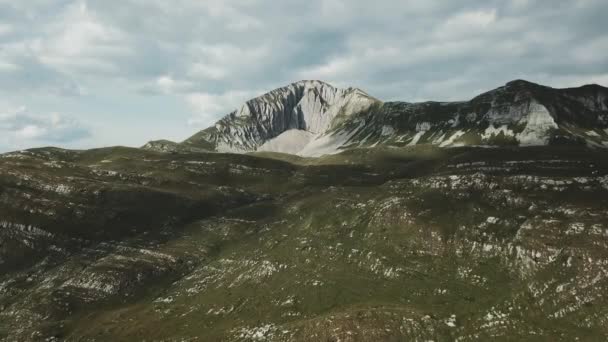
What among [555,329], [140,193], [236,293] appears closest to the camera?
[555,329]

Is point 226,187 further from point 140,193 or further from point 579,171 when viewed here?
point 579,171

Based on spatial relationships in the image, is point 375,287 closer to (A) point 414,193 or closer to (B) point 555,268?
(B) point 555,268


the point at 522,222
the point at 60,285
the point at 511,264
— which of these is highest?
the point at 522,222

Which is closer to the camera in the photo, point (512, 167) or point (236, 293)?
point (236, 293)

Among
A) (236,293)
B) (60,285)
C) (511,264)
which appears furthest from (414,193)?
(60,285)

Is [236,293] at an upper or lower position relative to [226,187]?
lower

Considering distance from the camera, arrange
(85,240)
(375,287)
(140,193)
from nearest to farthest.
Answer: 1. (375,287)
2. (85,240)
3. (140,193)
